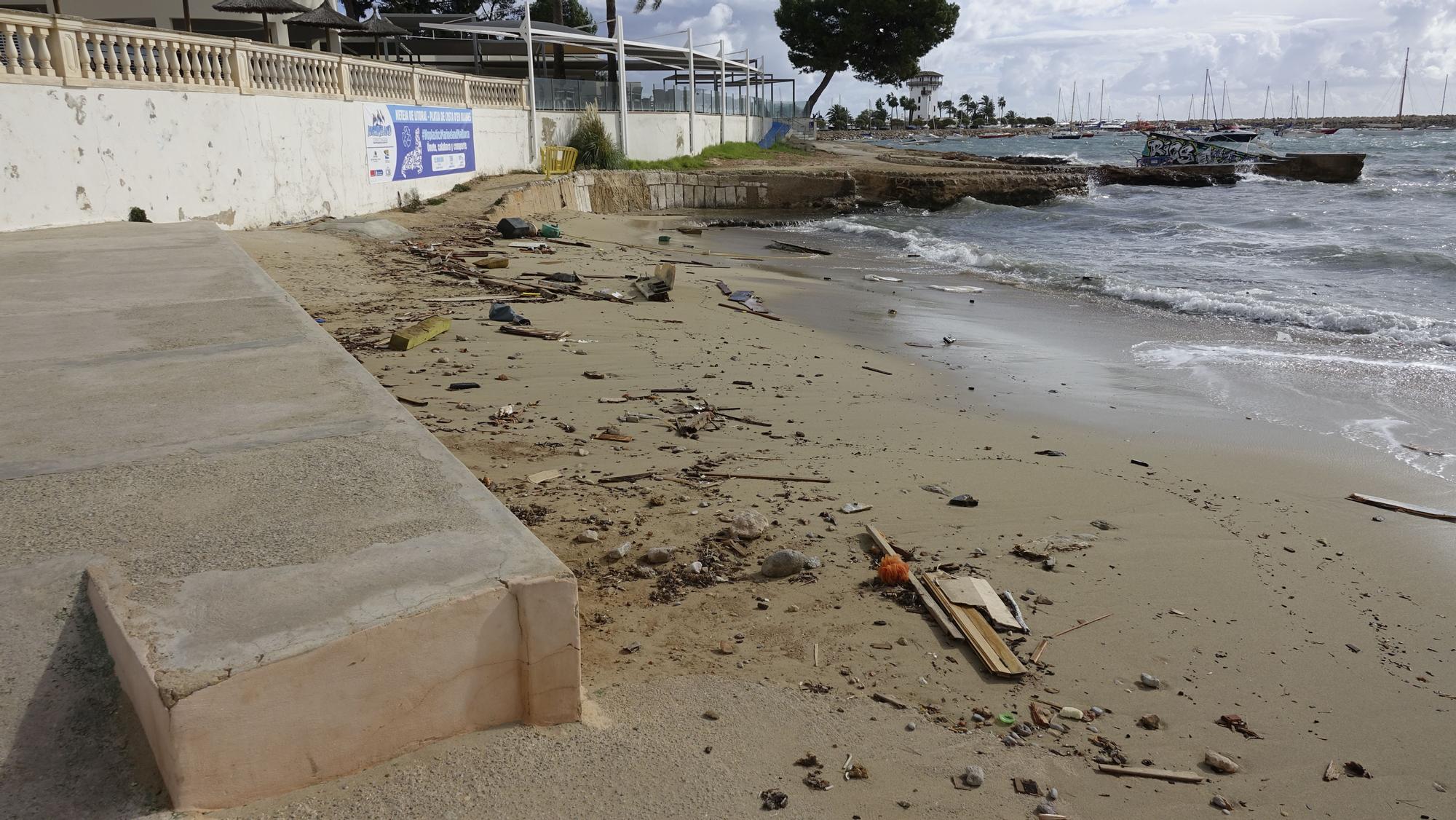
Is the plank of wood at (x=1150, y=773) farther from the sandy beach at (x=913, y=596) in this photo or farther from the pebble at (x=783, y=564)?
the pebble at (x=783, y=564)

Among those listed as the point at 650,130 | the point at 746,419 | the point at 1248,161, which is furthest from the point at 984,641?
the point at 1248,161

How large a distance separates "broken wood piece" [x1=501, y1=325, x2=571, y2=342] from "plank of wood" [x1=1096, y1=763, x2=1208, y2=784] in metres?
6.60

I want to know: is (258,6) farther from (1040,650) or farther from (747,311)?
(1040,650)

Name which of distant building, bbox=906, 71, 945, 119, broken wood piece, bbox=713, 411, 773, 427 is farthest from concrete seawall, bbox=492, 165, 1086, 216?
distant building, bbox=906, 71, 945, 119

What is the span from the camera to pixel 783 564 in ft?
14.4

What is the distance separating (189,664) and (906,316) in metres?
11.0

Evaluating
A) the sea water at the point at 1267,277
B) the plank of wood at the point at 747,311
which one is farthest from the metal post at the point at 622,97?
the plank of wood at the point at 747,311

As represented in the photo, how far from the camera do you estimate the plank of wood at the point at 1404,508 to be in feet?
18.6

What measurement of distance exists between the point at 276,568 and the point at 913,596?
2.64m

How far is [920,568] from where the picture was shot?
4.52 m

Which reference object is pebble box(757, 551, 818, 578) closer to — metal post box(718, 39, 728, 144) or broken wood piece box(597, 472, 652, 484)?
broken wood piece box(597, 472, 652, 484)

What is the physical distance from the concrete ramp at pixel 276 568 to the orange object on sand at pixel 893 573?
1922 mm

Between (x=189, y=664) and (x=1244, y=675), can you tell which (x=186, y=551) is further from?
(x=1244, y=675)

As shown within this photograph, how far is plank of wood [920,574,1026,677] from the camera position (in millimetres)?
3650
